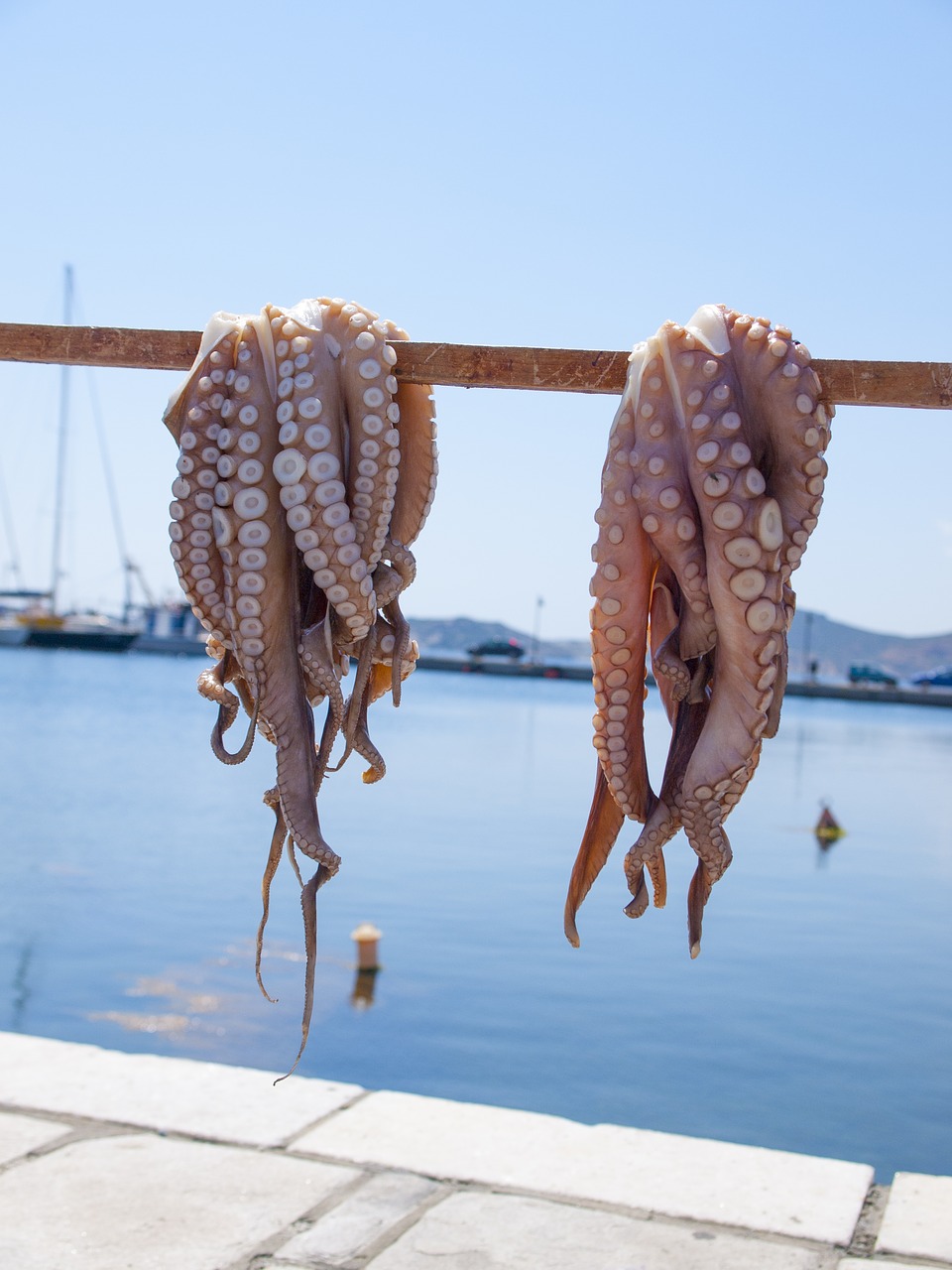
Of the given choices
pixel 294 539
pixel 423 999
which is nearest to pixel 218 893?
pixel 423 999

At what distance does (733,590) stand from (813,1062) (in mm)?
7915

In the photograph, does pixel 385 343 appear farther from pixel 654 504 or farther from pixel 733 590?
pixel 733 590

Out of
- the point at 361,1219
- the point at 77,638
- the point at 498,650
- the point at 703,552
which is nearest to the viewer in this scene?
the point at 703,552

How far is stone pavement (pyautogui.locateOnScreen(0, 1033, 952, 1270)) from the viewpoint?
12.3 ft

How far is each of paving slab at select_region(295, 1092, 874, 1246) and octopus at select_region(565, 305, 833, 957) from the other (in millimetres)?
1863

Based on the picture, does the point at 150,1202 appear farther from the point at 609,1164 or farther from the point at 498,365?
the point at 498,365

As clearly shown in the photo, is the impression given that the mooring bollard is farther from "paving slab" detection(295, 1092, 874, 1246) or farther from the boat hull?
the boat hull

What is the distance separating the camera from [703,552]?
253 centimetres

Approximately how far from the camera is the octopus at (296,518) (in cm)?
266

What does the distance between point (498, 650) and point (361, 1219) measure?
7840 centimetres

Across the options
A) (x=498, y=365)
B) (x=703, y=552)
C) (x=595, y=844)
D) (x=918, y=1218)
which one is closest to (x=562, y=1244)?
(x=918, y=1218)

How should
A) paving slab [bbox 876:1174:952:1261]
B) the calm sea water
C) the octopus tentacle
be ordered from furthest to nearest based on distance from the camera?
the calm sea water < paving slab [bbox 876:1174:952:1261] < the octopus tentacle

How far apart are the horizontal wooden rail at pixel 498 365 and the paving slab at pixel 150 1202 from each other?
7.76 feet

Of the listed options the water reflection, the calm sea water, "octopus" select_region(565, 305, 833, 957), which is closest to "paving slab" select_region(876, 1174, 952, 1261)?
"octopus" select_region(565, 305, 833, 957)
